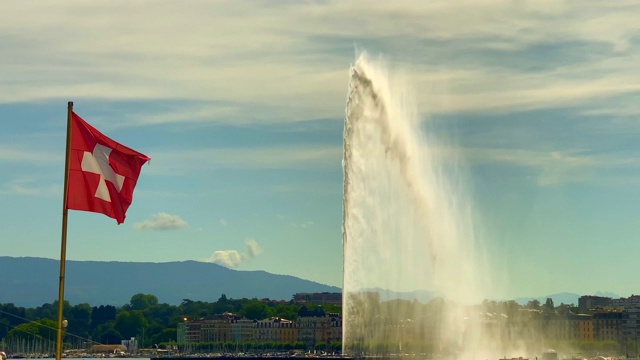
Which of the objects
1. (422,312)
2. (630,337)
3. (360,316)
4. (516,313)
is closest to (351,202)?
(360,316)

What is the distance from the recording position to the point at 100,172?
16.2m

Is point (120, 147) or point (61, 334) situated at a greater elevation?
point (120, 147)

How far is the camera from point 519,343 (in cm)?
16212

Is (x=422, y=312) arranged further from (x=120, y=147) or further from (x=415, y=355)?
(x=120, y=147)

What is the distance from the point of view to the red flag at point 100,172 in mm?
15758

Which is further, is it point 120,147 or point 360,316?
point 360,316

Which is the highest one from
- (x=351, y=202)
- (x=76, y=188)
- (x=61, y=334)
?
(x=351, y=202)

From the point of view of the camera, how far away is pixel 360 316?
374ft

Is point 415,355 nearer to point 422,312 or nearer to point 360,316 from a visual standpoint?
point 422,312

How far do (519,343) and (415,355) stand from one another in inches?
1019

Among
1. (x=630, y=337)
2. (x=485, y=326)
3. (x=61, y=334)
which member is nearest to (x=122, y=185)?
(x=61, y=334)

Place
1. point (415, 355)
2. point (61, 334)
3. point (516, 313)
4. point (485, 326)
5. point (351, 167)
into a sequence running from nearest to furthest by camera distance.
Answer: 1. point (61, 334)
2. point (351, 167)
3. point (415, 355)
4. point (485, 326)
5. point (516, 313)

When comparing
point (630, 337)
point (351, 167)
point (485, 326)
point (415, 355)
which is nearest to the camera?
point (351, 167)

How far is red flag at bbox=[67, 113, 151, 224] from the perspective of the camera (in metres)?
15.8
